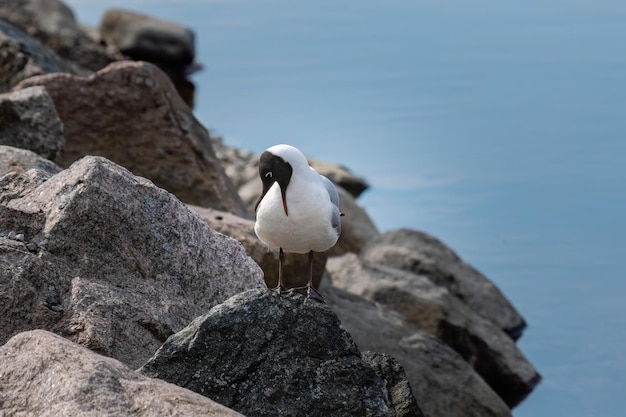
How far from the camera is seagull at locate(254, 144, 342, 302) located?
243 inches

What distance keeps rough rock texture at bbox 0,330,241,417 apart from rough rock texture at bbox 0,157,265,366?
3.40ft

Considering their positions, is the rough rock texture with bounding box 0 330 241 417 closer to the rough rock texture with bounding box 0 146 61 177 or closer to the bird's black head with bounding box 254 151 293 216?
the bird's black head with bounding box 254 151 293 216

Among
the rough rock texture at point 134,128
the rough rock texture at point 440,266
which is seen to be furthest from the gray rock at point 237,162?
the rough rock texture at point 134,128

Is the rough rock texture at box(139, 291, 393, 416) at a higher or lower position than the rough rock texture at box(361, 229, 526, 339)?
higher

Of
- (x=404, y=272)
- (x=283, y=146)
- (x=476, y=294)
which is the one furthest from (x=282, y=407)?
(x=476, y=294)

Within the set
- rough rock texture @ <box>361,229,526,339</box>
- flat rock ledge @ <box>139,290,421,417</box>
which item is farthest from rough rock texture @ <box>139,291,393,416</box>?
rough rock texture @ <box>361,229,526,339</box>

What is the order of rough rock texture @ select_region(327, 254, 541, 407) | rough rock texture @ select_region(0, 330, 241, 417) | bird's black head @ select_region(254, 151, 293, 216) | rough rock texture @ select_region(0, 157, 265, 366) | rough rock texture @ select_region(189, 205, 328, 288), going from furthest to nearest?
rough rock texture @ select_region(327, 254, 541, 407), rough rock texture @ select_region(189, 205, 328, 288), rough rock texture @ select_region(0, 157, 265, 366), bird's black head @ select_region(254, 151, 293, 216), rough rock texture @ select_region(0, 330, 241, 417)

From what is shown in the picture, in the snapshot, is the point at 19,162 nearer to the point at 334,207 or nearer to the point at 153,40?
the point at 334,207

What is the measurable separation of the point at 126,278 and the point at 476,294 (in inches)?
325

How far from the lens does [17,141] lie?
9.80 m

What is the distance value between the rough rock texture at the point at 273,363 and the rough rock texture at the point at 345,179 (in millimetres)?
14781

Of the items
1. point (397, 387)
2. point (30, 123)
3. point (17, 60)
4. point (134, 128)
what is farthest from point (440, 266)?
point (397, 387)

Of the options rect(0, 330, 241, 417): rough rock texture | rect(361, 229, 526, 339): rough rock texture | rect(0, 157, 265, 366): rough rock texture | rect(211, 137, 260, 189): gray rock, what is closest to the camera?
rect(0, 330, 241, 417): rough rock texture

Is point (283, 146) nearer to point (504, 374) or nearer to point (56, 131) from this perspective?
point (56, 131)
